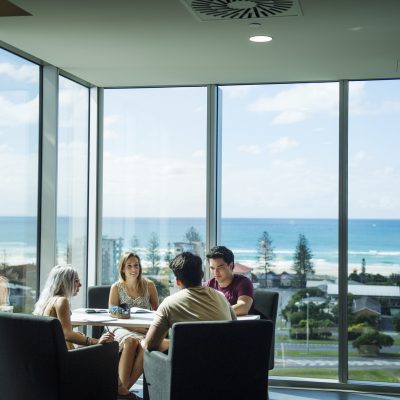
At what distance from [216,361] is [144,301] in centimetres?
198

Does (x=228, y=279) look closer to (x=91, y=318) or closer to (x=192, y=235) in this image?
(x=91, y=318)

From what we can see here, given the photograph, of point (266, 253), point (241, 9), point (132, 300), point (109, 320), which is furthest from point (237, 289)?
point (241, 9)

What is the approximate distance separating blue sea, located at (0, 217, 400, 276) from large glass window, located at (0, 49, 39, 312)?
602 millimetres

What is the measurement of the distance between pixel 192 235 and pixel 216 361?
2839mm

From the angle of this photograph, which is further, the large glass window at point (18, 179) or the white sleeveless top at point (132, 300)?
the white sleeveless top at point (132, 300)

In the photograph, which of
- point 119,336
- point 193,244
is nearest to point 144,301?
point 119,336

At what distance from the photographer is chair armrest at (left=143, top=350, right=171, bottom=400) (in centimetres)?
410

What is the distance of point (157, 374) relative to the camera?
4.23 meters

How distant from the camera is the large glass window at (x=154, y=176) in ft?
22.3

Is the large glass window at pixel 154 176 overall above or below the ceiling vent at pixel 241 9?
below

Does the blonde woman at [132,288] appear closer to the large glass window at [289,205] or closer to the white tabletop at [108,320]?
the white tabletop at [108,320]

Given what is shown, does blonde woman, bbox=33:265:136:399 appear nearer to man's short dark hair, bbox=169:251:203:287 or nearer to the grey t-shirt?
the grey t-shirt

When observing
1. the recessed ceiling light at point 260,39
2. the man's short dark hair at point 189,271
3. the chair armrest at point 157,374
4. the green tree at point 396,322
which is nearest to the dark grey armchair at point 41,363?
the chair armrest at point 157,374

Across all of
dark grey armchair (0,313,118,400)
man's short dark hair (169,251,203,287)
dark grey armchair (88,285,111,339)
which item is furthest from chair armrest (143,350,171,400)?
dark grey armchair (88,285,111,339)
